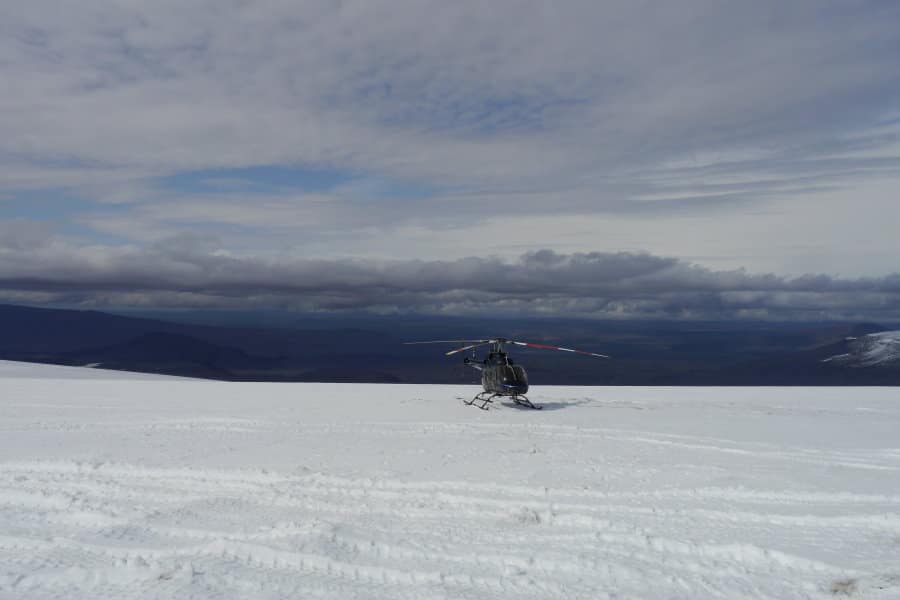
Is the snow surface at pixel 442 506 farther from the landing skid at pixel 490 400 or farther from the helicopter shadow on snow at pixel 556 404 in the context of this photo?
the helicopter shadow on snow at pixel 556 404

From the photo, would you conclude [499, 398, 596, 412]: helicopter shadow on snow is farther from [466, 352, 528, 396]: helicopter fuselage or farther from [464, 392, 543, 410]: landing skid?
[466, 352, 528, 396]: helicopter fuselage

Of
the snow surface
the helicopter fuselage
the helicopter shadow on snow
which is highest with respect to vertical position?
the helicopter fuselage

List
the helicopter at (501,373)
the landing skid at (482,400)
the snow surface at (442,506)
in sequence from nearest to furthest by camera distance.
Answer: the snow surface at (442,506) → the helicopter at (501,373) → the landing skid at (482,400)

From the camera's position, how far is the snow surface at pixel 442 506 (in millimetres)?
6137

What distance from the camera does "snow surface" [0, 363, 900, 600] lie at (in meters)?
6.14

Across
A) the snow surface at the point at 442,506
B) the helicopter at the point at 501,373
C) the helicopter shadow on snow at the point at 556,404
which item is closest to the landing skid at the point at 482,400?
the helicopter at the point at 501,373

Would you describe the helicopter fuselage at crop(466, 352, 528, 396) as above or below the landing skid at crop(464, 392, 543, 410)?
above

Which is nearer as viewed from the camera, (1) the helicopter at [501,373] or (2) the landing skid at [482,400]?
(1) the helicopter at [501,373]

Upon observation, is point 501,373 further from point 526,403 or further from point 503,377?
point 526,403

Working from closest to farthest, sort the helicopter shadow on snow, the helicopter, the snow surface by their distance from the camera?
the snow surface
the helicopter
the helicopter shadow on snow

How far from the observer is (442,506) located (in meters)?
8.42

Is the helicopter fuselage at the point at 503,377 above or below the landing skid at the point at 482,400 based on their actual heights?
above

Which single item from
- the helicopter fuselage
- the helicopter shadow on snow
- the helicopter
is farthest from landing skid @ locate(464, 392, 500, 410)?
the helicopter shadow on snow

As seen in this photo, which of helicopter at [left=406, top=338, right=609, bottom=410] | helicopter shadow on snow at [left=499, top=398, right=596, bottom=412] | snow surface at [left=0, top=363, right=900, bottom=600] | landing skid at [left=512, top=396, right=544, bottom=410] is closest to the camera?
snow surface at [left=0, top=363, right=900, bottom=600]
